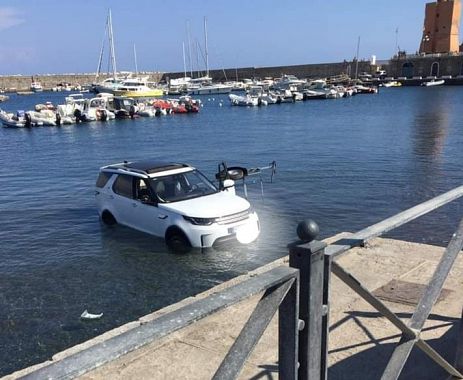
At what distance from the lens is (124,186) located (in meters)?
13.4

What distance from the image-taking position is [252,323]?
6.52 feet

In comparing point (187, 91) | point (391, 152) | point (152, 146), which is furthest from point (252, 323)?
point (187, 91)

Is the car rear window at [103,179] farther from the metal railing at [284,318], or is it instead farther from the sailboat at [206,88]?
the sailboat at [206,88]

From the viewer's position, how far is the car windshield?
12445 millimetres

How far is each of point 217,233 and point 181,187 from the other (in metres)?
1.93

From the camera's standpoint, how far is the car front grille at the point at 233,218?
11602mm

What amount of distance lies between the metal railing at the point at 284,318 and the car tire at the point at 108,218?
1212cm

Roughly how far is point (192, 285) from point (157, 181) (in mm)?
3559

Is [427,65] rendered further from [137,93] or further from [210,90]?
[137,93]

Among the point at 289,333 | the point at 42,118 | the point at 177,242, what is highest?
the point at 289,333

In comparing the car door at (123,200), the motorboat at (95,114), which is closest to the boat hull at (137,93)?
Answer: the motorboat at (95,114)

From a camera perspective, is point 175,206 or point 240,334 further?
point 175,206

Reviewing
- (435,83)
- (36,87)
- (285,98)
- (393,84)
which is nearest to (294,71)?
(393,84)

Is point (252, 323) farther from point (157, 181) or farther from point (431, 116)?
point (431, 116)
